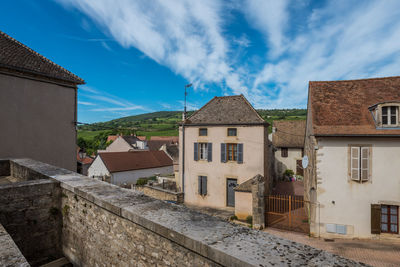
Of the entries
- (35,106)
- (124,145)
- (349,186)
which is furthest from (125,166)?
(349,186)

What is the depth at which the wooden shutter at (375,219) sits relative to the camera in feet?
31.9

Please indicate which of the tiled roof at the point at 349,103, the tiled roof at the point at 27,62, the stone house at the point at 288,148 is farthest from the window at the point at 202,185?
the stone house at the point at 288,148

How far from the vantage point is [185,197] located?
58.7 feet

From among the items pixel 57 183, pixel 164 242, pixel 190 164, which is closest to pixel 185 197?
pixel 190 164

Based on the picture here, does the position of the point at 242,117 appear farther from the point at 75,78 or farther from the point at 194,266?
the point at 194,266

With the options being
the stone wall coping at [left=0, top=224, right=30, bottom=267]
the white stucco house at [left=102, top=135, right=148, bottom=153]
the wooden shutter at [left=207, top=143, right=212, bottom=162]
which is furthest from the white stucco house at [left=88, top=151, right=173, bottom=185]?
the stone wall coping at [left=0, top=224, right=30, bottom=267]

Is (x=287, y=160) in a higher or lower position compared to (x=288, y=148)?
lower

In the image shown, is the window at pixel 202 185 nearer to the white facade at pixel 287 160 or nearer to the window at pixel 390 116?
the window at pixel 390 116

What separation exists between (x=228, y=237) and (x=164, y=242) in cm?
82

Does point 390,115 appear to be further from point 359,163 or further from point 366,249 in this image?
point 366,249

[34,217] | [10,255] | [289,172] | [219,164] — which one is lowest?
[289,172]

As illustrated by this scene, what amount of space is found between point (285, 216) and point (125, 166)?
2049 cm

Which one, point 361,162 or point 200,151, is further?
point 200,151

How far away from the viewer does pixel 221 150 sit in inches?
650
